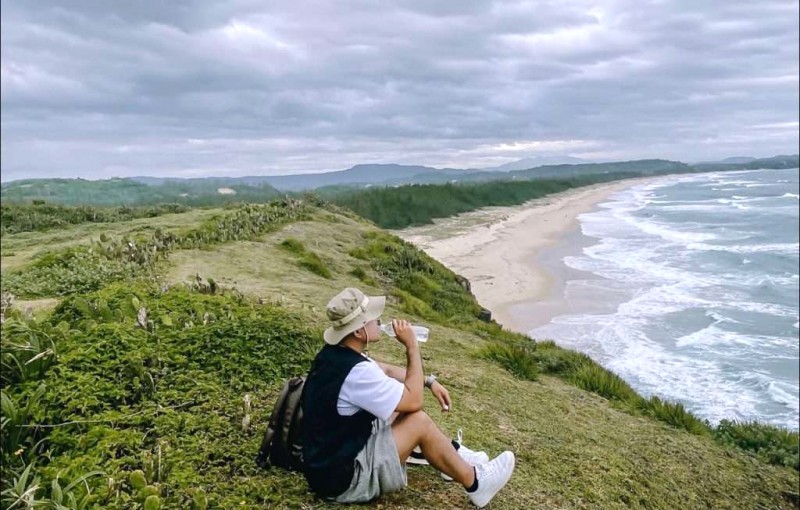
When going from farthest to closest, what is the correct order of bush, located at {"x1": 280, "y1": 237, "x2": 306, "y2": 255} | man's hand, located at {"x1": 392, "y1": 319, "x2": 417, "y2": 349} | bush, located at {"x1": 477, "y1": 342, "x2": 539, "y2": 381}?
bush, located at {"x1": 280, "y1": 237, "x2": 306, "y2": 255}
bush, located at {"x1": 477, "y1": 342, "x2": 539, "y2": 381}
man's hand, located at {"x1": 392, "y1": 319, "x2": 417, "y2": 349}

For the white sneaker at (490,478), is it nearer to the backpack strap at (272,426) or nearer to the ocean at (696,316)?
the backpack strap at (272,426)

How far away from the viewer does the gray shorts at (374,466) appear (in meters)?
3.45

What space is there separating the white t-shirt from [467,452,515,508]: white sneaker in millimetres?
870

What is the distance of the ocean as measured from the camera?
12.6 meters

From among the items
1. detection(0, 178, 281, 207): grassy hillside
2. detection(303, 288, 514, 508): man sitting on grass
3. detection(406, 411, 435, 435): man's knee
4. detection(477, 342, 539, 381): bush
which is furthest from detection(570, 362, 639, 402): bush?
detection(0, 178, 281, 207): grassy hillside

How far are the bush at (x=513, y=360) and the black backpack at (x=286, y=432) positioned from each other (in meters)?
4.32

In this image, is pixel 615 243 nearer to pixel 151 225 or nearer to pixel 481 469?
pixel 151 225

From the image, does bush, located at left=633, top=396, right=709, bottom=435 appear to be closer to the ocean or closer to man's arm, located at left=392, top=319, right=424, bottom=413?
the ocean

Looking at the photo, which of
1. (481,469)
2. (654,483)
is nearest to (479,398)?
(654,483)

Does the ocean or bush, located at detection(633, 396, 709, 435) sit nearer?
bush, located at detection(633, 396, 709, 435)

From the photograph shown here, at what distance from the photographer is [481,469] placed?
3816 millimetres

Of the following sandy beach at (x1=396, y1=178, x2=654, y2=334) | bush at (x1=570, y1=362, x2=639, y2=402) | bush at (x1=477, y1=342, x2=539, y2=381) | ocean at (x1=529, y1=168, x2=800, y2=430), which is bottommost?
ocean at (x1=529, y1=168, x2=800, y2=430)

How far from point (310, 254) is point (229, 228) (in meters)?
2.01

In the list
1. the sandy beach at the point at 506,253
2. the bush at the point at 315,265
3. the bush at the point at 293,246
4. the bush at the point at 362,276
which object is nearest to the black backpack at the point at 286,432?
the bush at the point at 315,265
